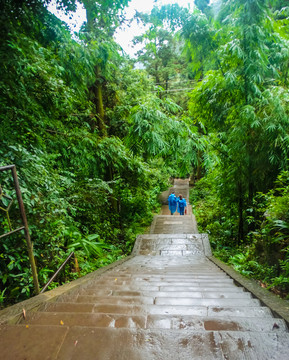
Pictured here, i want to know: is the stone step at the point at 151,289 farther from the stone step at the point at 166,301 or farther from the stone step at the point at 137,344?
the stone step at the point at 137,344

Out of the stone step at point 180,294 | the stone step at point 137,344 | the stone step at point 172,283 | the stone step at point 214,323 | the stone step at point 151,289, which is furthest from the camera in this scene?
the stone step at point 172,283

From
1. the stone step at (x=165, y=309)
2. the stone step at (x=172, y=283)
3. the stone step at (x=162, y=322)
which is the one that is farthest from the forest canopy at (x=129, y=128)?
the stone step at (x=162, y=322)

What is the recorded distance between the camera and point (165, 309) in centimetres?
204

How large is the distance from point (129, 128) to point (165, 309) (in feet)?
12.9

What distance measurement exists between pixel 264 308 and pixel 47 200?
3.09 meters

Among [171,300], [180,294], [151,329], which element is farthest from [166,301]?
[151,329]

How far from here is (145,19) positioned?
5605 mm

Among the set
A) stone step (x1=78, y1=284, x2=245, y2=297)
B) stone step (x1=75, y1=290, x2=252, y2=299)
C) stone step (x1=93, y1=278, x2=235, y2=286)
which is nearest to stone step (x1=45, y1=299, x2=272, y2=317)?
stone step (x1=75, y1=290, x2=252, y2=299)

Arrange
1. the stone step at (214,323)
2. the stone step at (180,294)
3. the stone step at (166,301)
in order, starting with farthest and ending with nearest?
1. the stone step at (180,294)
2. the stone step at (166,301)
3. the stone step at (214,323)

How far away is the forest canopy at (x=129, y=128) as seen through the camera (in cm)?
332

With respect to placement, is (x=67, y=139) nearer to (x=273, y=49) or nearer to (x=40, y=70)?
(x=40, y=70)

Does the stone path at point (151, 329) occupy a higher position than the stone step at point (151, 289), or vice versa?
the stone path at point (151, 329)

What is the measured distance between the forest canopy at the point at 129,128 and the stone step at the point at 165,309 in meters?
1.10

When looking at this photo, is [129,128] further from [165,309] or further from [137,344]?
[137,344]
